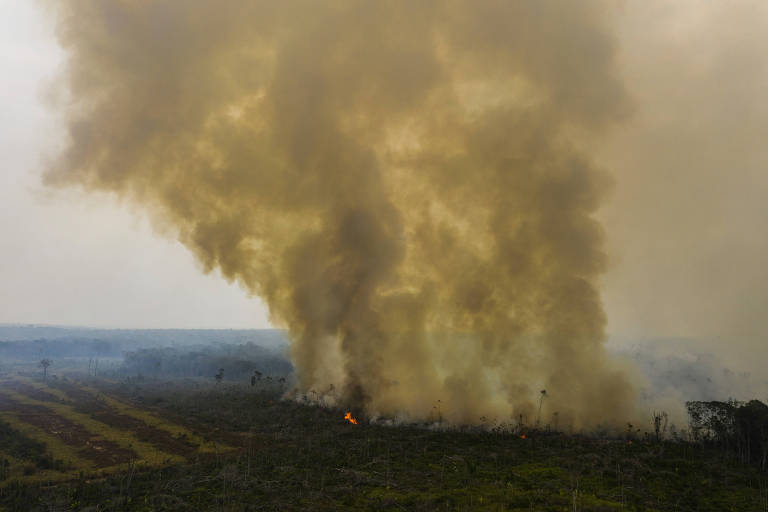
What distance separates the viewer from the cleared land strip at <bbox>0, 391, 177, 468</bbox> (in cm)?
4712

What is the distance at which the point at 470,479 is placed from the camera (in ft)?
120

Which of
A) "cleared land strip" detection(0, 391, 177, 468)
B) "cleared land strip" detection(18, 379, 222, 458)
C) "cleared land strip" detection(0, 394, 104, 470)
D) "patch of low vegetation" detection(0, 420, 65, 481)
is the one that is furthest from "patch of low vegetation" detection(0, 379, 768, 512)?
"cleared land strip" detection(0, 394, 104, 470)

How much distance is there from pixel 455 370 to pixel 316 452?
89.2 ft

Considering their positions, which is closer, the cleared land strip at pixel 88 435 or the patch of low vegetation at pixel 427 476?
the patch of low vegetation at pixel 427 476

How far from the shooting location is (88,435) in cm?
5766

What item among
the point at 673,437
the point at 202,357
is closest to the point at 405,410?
the point at 673,437

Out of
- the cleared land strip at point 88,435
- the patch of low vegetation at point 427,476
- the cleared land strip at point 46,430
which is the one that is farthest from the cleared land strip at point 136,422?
the cleared land strip at point 46,430

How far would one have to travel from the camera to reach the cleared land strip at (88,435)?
4712 centimetres

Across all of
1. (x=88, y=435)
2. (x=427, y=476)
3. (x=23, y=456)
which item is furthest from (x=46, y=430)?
Result: (x=427, y=476)

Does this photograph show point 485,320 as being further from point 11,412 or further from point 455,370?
point 11,412

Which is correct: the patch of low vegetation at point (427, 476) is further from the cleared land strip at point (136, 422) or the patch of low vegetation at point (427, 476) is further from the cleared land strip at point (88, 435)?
the cleared land strip at point (88, 435)

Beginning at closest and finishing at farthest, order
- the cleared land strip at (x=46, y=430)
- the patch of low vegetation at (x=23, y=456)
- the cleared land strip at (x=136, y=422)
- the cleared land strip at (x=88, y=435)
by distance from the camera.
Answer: the patch of low vegetation at (x=23, y=456), the cleared land strip at (x=88, y=435), the cleared land strip at (x=46, y=430), the cleared land strip at (x=136, y=422)

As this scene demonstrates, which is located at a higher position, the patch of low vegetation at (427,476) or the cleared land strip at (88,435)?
the patch of low vegetation at (427,476)

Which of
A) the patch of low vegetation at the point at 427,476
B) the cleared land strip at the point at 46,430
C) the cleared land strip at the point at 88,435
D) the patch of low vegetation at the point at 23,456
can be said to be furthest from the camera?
the cleared land strip at the point at 46,430
